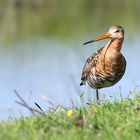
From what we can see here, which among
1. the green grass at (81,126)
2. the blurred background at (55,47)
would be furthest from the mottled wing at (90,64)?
the green grass at (81,126)

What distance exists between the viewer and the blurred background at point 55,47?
39.2 feet

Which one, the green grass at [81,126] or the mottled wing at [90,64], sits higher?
the mottled wing at [90,64]

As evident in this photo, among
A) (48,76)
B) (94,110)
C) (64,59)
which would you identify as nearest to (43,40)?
(64,59)

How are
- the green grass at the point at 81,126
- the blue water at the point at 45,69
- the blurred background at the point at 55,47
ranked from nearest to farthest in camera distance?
the green grass at the point at 81,126, the blurred background at the point at 55,47, the blue water at the point at 45,69

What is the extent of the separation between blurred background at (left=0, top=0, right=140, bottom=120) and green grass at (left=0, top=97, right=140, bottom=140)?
0.68 m

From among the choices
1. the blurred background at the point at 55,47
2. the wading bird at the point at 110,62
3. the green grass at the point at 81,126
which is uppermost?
the blurred background at the point at 55,47

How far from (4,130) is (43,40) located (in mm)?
25667

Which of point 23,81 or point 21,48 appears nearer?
point 23,81

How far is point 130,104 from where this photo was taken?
6355mm

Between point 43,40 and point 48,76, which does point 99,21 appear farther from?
point 48,76

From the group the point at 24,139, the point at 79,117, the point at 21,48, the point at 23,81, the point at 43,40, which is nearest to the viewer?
the point at 24,139

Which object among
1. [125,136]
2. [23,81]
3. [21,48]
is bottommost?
[125,136]

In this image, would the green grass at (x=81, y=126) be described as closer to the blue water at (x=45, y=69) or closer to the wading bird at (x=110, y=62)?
the wading bird at (x=110, y=62)

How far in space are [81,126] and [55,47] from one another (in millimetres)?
21994
